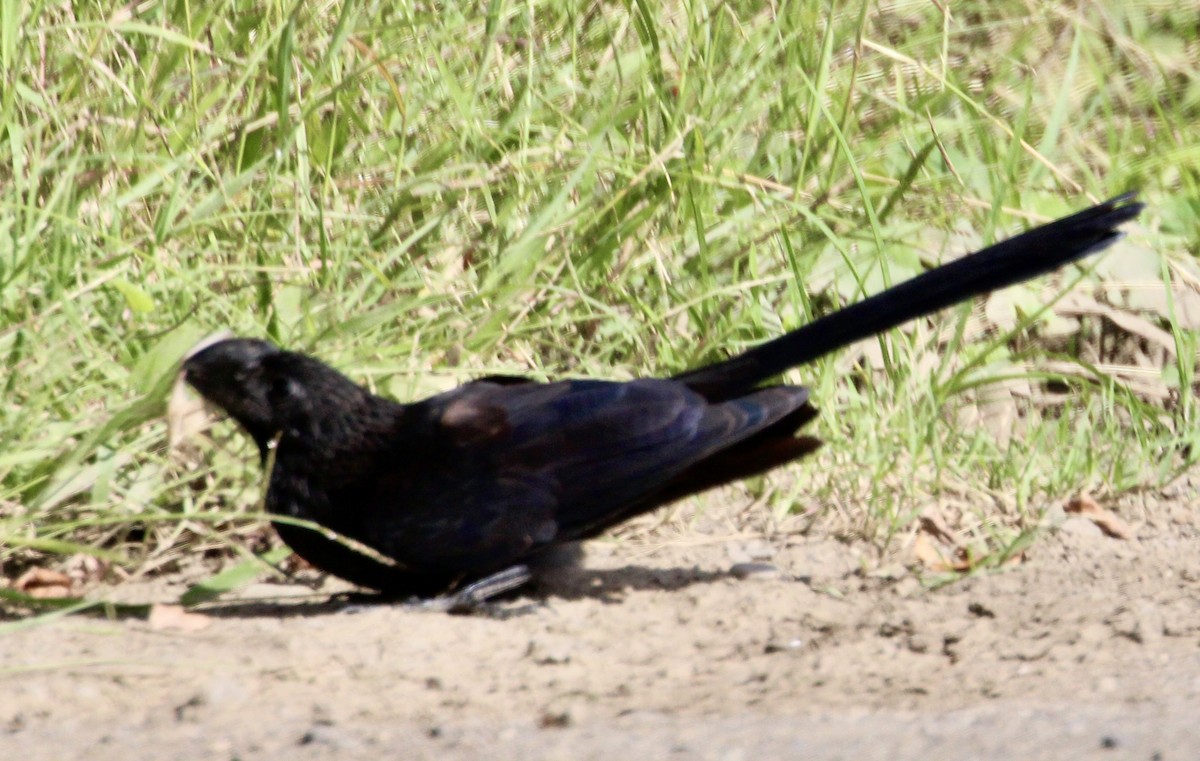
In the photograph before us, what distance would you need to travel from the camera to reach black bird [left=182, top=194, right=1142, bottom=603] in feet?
11.2

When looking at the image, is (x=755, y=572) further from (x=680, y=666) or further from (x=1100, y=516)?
(x=1100, y=516)

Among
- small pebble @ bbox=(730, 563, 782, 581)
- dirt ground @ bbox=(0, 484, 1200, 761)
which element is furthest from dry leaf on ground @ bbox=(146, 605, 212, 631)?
small pebble @ bbox=(730, 563, 782, 581)

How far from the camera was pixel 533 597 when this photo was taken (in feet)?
11.8

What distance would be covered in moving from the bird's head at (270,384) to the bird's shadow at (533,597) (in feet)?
1.20

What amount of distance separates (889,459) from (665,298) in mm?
733

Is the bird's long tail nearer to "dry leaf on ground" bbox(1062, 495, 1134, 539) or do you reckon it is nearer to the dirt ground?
the dirt ground

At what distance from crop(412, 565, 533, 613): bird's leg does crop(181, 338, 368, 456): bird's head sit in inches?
17.1

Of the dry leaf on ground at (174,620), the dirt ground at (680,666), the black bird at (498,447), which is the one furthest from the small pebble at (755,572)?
the dry leaf on ground at (174,620)

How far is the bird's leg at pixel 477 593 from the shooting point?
3439 millimetres

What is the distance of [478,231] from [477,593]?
129 cm

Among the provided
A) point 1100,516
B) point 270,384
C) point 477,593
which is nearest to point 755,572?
point 477,593

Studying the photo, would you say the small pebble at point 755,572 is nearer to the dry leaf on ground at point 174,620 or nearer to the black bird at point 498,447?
the black bird at point 498,447

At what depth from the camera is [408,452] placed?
3.49 m

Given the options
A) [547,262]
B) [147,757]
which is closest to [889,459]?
[547,262]
